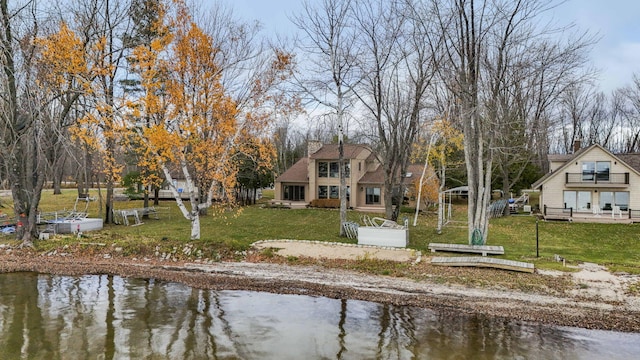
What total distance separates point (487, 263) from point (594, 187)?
20.9 metres

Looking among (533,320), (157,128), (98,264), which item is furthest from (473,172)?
(98,264)

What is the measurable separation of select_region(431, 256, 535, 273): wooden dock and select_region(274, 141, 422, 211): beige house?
63.3 ft

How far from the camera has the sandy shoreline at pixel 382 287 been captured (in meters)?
9.42

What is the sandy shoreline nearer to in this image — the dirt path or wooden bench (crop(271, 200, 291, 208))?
the dirt path

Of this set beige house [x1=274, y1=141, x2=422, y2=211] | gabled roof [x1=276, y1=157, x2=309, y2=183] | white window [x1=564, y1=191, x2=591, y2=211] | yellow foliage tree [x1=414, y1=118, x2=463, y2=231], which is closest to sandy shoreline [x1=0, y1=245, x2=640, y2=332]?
yellow foliage tree [x1=414, y1=118, x2=463, y2=231]

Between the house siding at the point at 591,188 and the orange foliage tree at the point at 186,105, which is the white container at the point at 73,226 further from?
the house siding at the point at 591,188

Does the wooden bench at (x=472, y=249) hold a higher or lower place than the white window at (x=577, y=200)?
lower

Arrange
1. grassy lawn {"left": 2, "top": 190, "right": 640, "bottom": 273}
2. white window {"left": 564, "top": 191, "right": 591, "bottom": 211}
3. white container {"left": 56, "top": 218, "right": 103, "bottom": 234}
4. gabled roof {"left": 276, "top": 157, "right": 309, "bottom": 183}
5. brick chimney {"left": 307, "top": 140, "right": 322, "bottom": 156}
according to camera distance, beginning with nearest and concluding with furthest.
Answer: grassy lawn {"left": 2, "top": 190, "right": 640, "bottom": 273}
white container {"left": 56, "top": 218, "right": 103, "bottom": 234}
white window {"left": 564, "top": 191, "right": 591, "bottom": 211}
gabled roof {"left": 276, "top": 157, "right": 309, "bottom": 183}
brick chimney {"left": 307, "top": 140, "right": 322, "bottom": 156}

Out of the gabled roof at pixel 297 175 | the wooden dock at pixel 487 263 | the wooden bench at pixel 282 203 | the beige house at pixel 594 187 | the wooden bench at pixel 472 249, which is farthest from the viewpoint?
the gabled roof at pixel 297 175

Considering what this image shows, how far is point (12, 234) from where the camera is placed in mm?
18578

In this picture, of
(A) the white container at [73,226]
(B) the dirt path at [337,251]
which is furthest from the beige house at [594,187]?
(A) the white container at [73,226]

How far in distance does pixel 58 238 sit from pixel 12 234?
11.3 feet

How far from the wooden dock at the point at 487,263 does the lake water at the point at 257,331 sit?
3728 millimetres

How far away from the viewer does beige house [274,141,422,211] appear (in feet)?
111
